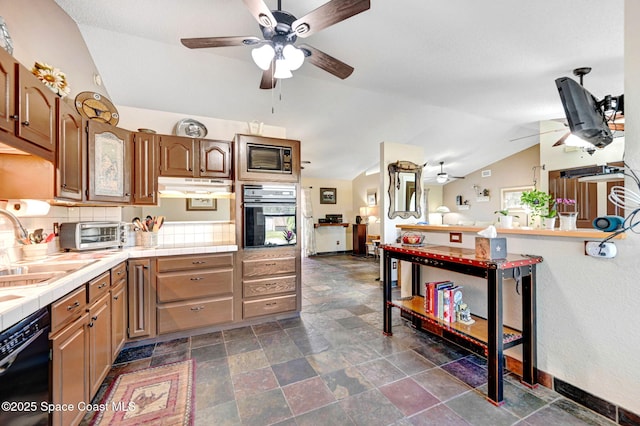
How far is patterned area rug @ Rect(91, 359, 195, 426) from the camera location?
1608 millimetres

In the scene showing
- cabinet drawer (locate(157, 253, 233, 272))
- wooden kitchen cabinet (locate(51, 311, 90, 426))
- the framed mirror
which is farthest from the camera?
the framed mirror

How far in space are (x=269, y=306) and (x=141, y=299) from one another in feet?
4.09

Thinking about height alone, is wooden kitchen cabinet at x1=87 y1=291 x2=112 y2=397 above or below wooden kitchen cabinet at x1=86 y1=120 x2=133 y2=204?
below

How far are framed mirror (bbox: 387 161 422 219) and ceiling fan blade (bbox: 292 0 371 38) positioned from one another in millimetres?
3477

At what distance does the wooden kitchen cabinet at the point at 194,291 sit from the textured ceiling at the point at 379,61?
2.14 meters

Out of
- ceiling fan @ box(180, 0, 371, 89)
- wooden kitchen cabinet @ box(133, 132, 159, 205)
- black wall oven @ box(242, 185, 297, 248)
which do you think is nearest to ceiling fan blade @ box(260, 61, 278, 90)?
ceiling fan @ box(180, 0, 371, 89)

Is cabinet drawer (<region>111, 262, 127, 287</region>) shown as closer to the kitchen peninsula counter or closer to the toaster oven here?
the toaster oven

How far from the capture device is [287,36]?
1929 millimetres

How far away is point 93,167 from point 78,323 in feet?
4.67

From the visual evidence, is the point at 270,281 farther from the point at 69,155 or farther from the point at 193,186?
the point at 69,155

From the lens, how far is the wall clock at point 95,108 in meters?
2.33

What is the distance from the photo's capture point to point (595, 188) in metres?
4.91

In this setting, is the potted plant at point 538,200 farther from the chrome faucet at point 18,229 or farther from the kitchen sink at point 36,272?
the chrome faucet at point 18,229

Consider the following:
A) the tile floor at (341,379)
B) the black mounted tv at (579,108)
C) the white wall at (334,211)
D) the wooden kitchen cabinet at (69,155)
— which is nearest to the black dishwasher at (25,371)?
the tile floor at (341,379)
